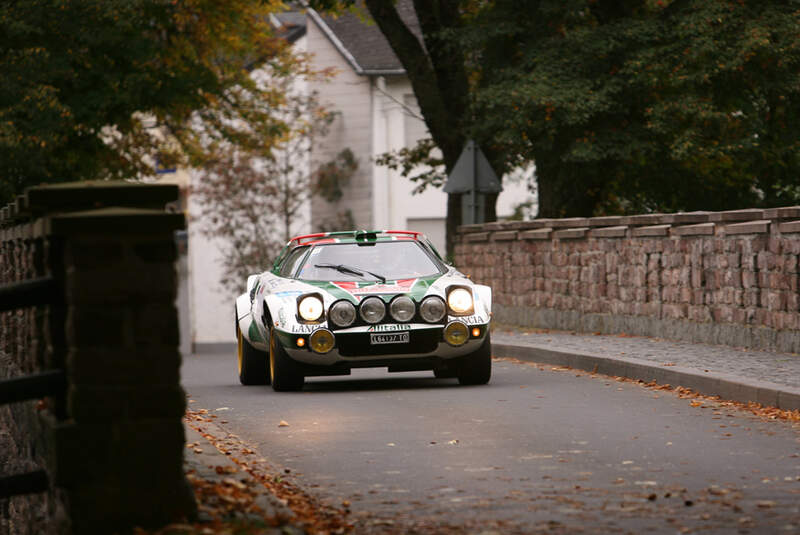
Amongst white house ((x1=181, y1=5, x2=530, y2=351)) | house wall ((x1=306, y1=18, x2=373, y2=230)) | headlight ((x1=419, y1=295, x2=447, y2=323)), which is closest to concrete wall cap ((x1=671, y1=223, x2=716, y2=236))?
headlight ((x1=419, y1=295, x2=447, y2=323))

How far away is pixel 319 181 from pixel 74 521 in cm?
4579

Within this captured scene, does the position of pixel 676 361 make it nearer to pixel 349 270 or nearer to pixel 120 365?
pixel 349 270

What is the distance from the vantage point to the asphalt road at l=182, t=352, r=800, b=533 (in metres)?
7.53


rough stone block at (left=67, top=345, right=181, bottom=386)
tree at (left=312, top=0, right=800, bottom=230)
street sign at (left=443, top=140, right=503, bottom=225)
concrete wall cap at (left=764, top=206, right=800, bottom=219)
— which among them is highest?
tree at (left=312, top=0, right=800, bottom=230)

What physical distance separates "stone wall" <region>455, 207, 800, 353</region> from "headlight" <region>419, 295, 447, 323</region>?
166 inches

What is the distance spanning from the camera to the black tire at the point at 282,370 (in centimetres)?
1459

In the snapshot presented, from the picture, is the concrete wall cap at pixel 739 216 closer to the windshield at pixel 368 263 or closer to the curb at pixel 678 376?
the curb at pixel 678 376

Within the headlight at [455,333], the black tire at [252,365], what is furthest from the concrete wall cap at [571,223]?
the headlight at [455,333]

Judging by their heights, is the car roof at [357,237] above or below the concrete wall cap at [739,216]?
below

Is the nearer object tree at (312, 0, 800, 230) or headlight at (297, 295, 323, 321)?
headlight at (297, 295, 323, 321)

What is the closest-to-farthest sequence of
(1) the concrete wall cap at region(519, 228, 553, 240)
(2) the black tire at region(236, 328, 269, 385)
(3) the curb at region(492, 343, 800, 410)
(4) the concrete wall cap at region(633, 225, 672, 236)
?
(3) the curb at region(492, 343, 800, 410)
(2) the black tire at region(236, 328, 269, 385)
(4) the concrete wall cap at region(633, 225, 672, 236)
(1) the concrete wall cap at region(519, 228, 553, 240)

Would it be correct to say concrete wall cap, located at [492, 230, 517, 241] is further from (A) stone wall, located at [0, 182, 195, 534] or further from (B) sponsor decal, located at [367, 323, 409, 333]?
(A) stone wall, located at [0, 182, 195, 534]

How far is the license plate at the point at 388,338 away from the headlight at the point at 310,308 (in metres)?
0.51

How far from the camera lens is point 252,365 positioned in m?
16.1
